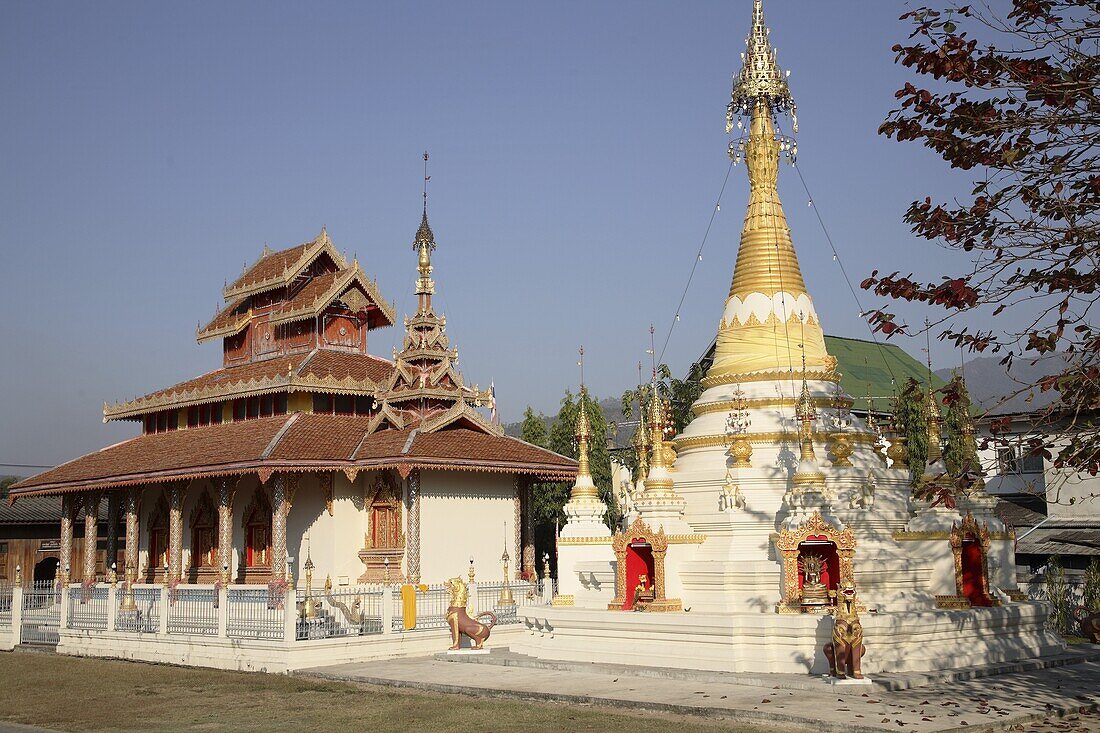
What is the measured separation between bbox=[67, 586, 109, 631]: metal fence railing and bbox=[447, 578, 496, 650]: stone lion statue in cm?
914

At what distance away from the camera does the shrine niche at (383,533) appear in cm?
2988

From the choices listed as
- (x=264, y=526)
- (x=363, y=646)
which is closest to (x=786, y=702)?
(x=363, y=646)

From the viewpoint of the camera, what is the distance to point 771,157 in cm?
2578

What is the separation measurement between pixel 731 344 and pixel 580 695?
10715mm

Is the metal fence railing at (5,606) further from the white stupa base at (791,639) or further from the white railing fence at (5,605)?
the white stupa base at (791,639)

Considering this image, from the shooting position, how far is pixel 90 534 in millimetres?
36000

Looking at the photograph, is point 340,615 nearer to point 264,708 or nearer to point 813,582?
point 264,708

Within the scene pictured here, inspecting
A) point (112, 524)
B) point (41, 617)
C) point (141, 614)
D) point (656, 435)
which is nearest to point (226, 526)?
point (141, 614)

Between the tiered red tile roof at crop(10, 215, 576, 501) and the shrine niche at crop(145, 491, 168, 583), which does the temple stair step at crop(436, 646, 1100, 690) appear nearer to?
the tiered red tile roof at crop(10, 215, 576, 501)

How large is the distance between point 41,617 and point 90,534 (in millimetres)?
7676

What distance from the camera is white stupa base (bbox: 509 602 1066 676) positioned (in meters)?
17.9

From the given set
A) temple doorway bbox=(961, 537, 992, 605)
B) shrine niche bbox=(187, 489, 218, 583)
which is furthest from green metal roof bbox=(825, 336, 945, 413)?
temple doorway bbox=(961, 537, 992, 605)

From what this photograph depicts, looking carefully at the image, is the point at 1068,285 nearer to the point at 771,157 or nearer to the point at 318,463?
the point at 771,157

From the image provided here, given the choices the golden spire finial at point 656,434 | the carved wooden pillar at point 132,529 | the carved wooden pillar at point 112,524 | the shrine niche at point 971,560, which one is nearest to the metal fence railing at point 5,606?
the carved wooden pillar at point 132,529
